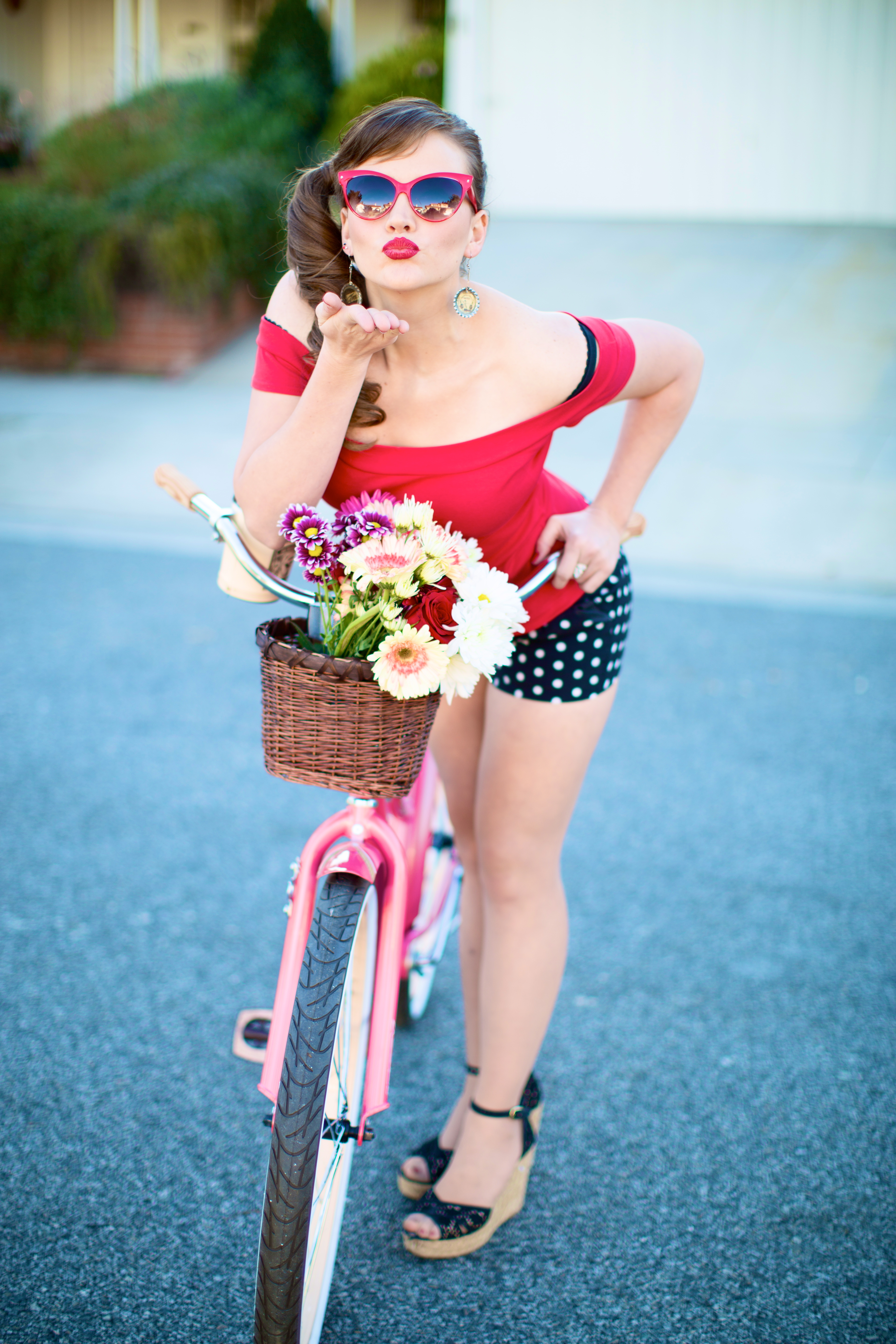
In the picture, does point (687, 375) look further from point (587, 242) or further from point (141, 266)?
point (587, 242)

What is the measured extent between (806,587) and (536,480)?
4097 millimetres

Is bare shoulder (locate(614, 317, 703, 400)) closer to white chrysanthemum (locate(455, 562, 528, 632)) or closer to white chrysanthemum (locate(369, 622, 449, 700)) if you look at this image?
white chrysanthemum (locate(455, 562, 528, 632))

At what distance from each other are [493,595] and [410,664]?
0.16 metres

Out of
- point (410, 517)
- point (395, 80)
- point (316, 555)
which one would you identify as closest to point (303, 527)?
point (316, 555)

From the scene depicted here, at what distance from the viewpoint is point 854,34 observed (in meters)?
11.4

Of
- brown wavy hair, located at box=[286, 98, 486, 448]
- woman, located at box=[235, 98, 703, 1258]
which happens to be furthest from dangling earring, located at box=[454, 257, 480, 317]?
brown wavy hair, located at box=[286, 98, 486, 448]

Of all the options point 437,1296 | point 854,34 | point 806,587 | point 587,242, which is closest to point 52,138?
point 587,242

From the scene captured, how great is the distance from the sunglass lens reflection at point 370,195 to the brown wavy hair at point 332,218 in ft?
0.21

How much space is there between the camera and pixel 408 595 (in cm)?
153

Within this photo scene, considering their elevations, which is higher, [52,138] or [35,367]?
[52,138]

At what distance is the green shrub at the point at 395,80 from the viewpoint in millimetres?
12609

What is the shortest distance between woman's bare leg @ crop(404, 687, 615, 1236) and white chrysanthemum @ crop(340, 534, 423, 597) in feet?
1.87

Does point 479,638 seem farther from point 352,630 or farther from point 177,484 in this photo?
point 177,484

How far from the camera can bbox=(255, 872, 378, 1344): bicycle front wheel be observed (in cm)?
161
